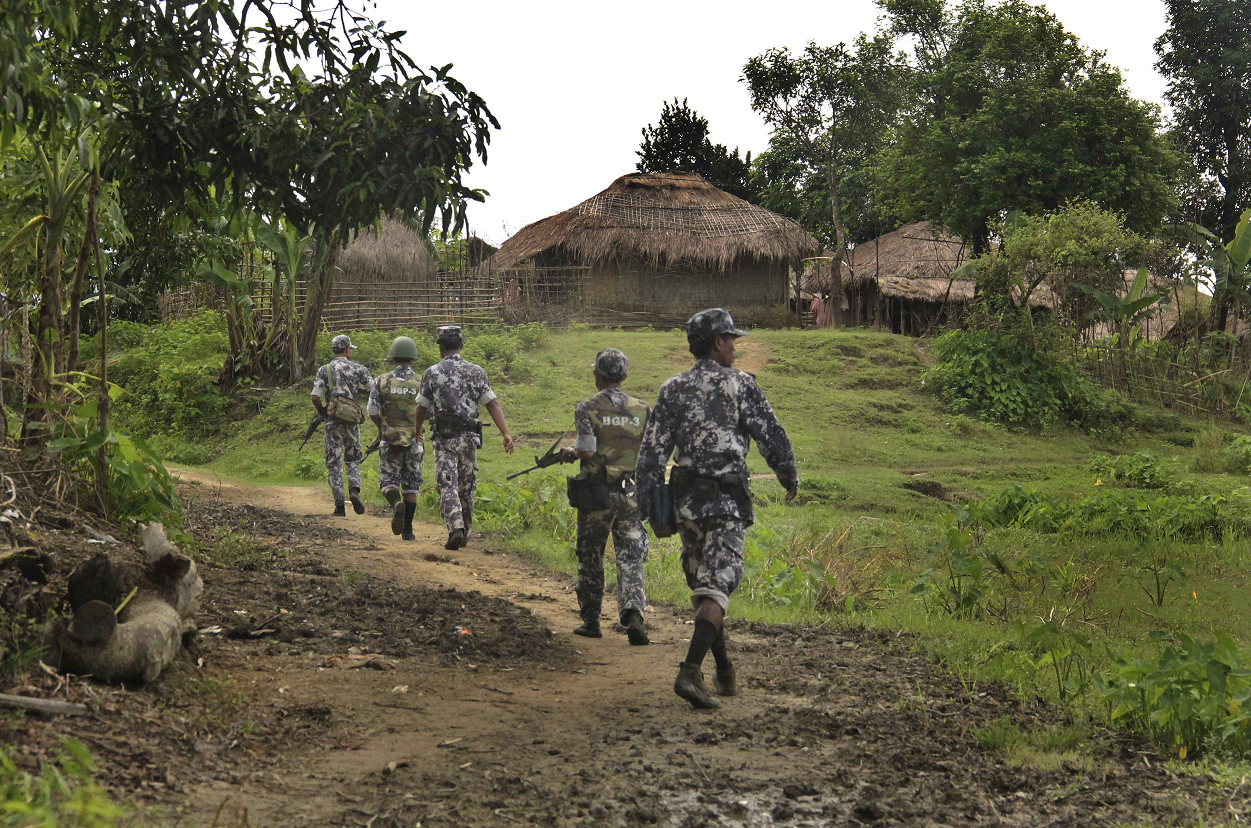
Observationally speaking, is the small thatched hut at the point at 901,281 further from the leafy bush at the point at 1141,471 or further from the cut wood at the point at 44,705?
the cut wood at the point at 44,705

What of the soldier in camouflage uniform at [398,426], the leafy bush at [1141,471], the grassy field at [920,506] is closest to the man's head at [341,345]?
the soldier in camouflage uniform at [398,426]

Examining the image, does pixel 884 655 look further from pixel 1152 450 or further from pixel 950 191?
pixel 950 191

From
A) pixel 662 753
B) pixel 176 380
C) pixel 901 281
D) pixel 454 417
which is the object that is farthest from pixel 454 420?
pixel 901 281

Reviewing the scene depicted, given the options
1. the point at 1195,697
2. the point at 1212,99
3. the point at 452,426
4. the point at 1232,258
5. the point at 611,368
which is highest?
the point at 1212,99

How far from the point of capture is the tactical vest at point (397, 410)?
10141 millimetres

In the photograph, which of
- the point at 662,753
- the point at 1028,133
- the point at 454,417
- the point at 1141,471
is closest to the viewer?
the point at 662,753

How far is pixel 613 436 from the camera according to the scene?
6.63 metres

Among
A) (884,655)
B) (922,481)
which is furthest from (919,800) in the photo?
(922,481)

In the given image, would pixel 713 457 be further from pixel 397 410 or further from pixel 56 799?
pixel 397 410

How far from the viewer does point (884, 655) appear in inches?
248

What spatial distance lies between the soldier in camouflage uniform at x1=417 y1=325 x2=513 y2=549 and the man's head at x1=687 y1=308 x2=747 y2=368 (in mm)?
3650

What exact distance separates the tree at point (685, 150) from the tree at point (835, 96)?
6666mm

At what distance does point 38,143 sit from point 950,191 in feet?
76.4

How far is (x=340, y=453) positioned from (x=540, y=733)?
7402 millimetres
